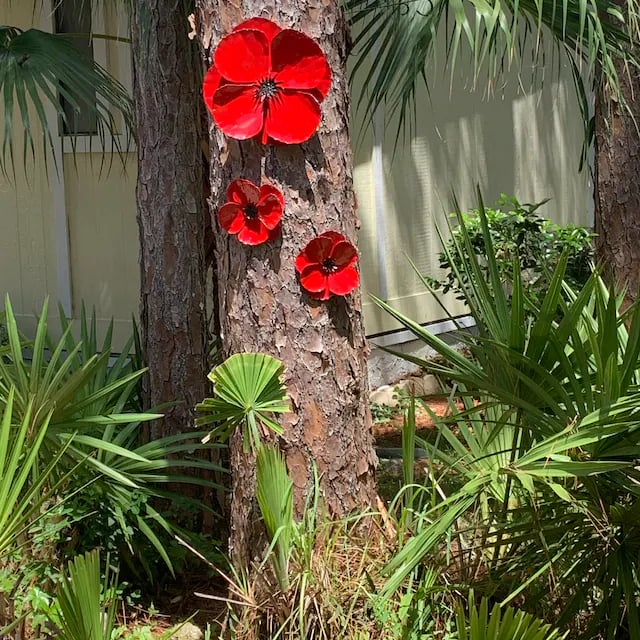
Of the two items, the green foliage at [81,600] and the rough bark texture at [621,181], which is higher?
the rough bark texture at [621,181]

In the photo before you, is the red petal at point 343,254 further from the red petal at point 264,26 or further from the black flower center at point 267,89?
the red petal at point 264,26

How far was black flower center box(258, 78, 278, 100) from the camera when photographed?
3883 millimetres

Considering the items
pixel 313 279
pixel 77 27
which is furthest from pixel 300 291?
pixel 77 27

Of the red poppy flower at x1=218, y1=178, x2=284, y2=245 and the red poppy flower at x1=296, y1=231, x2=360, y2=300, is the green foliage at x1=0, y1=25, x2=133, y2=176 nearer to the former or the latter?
the red poppy flower at x1=218, y1=178, x2=284, y2=245

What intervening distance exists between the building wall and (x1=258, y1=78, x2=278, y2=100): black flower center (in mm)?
3749

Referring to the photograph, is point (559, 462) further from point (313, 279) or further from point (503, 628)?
point (313, 279)

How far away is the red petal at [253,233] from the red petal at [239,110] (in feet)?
0.96

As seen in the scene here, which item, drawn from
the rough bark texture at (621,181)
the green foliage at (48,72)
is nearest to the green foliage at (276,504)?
the green foliage at (48,72)

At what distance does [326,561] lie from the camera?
12.4 feet

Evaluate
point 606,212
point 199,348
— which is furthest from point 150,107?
point 606,212

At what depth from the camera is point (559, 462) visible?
323 centimetres

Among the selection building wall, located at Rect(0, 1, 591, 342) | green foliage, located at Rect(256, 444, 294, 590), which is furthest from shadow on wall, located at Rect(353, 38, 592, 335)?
green foliage, located at Rect(256, 444, 294, 590)

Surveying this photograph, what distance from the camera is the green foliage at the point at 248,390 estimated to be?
3.78m

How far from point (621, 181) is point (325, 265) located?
124 inches
